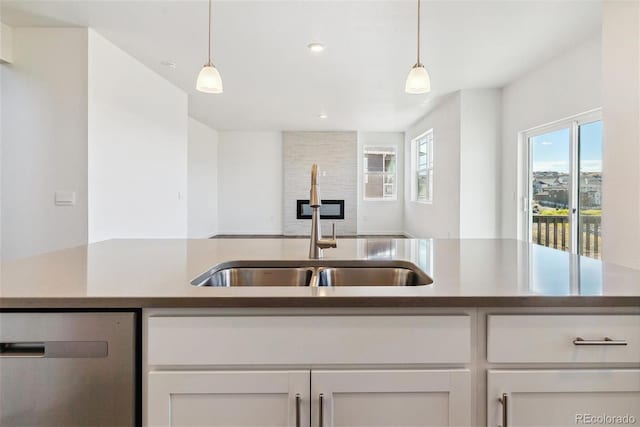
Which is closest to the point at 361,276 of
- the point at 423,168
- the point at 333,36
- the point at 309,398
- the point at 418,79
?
the point at 309,398

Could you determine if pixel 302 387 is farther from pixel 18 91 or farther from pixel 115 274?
pixel 18 91

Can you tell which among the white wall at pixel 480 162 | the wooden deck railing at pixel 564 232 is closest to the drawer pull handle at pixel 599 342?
the wooden deck railing at pixel 564 232

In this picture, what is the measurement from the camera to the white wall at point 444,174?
235 inches

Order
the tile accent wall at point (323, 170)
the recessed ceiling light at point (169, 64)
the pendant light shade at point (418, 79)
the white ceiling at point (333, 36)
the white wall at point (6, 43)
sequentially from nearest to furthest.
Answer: the pendant light shade at point (418, 79), the white ceiling at point (333, 36), the white wall at point (6, 43), the recessed ceiling light at point (169, 64), the tile accent wall at point (323, 170)

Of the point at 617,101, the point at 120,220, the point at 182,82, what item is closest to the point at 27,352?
the point at 617,101

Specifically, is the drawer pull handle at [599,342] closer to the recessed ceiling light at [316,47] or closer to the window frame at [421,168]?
the recessed ceiling light at [316,47]

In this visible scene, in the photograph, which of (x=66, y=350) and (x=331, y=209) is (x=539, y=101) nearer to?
(x=66, y=350)

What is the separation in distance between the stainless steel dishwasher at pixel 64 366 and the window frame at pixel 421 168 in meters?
7.23

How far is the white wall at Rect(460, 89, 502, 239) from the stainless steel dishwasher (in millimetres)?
5466

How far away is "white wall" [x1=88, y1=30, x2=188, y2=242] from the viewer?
373cm

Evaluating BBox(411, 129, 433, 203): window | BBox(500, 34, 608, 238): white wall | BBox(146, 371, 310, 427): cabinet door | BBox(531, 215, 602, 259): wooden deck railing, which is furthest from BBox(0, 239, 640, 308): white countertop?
BBox(411, 129, 433, 203): window

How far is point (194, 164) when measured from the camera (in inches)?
343

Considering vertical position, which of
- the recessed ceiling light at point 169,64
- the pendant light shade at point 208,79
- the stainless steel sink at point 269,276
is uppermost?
the recessed ceiling light at point 169,64

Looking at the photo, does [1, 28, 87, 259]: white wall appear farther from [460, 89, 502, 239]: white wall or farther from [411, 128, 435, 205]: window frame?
[411, 128, 435, 205]: window frame
